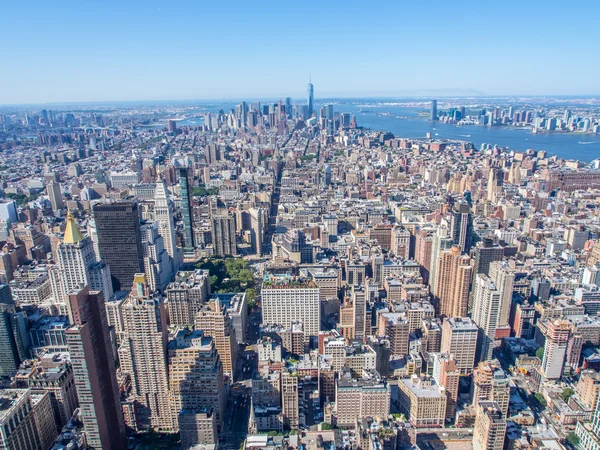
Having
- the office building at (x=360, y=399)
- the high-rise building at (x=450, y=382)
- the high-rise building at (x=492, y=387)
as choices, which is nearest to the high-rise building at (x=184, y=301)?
the office building at (x=360, y=399)

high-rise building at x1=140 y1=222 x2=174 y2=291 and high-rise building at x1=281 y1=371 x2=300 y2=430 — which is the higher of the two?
high-rise building at x1=140 y1=222 x2=174 y2=291

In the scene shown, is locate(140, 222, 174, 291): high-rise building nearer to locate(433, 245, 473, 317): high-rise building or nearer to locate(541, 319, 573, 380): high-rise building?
locate(433, 245, 473, 317): high-rise building

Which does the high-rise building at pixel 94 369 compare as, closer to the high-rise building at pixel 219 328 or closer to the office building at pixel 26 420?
the office building at pixel 26 420

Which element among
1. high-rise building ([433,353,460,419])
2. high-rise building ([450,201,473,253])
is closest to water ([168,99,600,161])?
high-rise building ([450,201,473,253])

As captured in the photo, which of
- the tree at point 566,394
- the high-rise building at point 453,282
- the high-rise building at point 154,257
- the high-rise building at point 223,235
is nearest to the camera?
the tree at point 566,394

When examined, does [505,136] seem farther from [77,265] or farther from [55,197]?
[77,265]

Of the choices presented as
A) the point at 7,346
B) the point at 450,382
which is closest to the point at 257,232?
the point at 7,346
